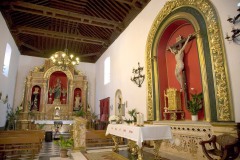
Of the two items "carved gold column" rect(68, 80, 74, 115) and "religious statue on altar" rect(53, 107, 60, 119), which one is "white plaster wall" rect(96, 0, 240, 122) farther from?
"religious statue on altar" rect(53, 107, 60, 119)

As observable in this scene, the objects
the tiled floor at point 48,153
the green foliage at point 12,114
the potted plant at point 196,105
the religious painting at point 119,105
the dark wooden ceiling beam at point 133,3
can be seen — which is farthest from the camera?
the green foliage at point 12,114

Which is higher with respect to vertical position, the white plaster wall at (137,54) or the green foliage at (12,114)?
the white plaster wall at (137,54)

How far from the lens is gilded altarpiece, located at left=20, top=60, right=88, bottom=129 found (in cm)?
1259

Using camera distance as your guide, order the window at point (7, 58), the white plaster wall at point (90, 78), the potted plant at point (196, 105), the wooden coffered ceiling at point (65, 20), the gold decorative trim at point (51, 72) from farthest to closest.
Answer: the white plaster wall at point (90, 78) → the gold decorative trim at point (51, 72) → the window at point (7, 58) → the wooden coffered ceiling at point (65, 20) → the potted plant at point (196, 105)

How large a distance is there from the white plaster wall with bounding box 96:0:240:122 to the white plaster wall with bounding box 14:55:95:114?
2.45m

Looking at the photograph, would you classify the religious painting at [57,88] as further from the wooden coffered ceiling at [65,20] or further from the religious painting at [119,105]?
the religious painting at [119,105]

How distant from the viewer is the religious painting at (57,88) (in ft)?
44.3

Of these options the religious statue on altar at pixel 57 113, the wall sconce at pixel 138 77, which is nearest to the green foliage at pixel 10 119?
the religious statue on altar at pixel 57 113

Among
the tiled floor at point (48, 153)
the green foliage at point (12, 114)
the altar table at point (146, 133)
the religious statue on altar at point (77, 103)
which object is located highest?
the religious statue on altar at point (77, 103)

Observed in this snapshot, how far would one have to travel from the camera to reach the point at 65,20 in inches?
413

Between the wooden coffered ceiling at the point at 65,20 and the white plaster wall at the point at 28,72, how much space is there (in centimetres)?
61

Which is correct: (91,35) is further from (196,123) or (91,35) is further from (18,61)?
(196,123)

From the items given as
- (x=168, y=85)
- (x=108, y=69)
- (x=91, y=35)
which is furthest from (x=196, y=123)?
(x=91, y=35)

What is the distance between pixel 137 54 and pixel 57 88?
8.03 meters
